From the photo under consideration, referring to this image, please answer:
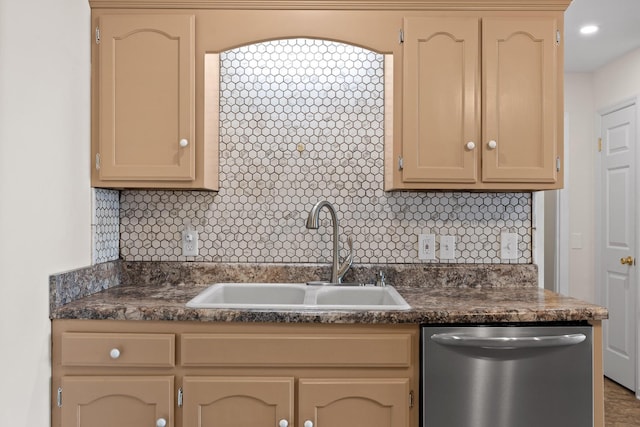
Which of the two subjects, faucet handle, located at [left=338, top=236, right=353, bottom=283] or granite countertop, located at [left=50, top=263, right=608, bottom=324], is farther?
faucet handle, located at [left=338, top=236, right=353, bottom=283]

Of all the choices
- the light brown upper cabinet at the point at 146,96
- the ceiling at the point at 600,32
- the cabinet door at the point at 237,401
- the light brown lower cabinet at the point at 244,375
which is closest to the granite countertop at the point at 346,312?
the light brown lower cabinet at the point at 244,375

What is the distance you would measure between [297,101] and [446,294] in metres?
1.12

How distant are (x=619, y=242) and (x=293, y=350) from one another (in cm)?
324

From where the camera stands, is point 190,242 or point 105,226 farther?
point 190,242

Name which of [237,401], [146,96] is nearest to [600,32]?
[146,96]

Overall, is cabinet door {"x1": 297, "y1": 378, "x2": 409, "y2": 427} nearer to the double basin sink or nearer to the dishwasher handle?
the dishwasher handle

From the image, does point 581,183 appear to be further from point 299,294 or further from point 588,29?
point 299,294

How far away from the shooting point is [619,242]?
3.85 metres

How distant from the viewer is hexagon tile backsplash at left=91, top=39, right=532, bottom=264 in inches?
93.4

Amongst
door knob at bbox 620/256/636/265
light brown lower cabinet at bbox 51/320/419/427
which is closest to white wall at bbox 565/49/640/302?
door knob at bbox 620/256/636/265

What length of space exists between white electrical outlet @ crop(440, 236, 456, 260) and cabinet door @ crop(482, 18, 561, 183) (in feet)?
1.35

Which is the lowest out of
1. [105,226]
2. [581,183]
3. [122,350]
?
[122,350]

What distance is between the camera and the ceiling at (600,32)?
120 inches

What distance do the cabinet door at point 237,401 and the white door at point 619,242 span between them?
313 centimetres
